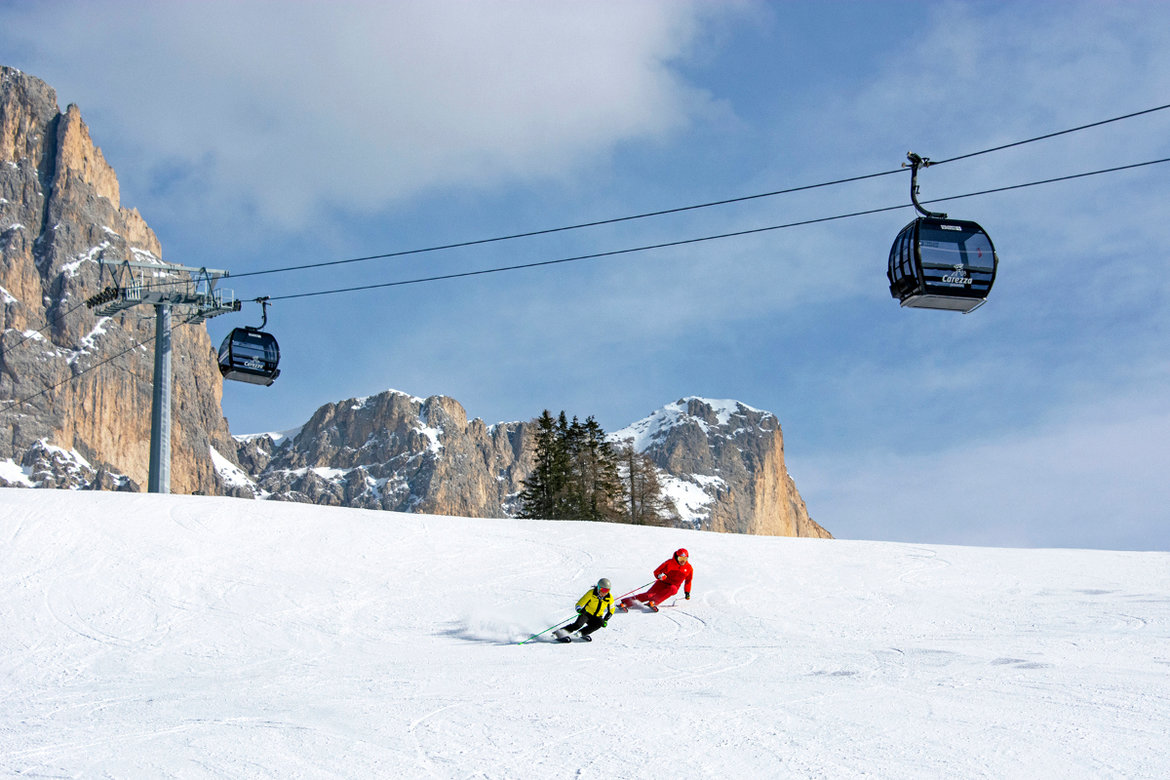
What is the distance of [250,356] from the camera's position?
25578mm

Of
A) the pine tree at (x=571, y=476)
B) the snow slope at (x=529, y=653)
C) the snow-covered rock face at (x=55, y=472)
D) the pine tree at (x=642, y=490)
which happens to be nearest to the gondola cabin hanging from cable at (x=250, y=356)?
the snow slope at (x=529, y=653)

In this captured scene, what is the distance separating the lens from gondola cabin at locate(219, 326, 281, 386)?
25.3 m

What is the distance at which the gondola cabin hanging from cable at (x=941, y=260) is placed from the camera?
14453mm

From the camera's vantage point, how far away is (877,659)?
1205 cm

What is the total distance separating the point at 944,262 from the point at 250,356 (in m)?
17.8

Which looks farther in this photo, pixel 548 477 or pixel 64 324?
pixel 64 324

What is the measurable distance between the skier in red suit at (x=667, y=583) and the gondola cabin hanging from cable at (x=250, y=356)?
1364cm

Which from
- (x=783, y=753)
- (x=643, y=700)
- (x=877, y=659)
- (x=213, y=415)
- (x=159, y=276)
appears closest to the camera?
(x=783, y=753)

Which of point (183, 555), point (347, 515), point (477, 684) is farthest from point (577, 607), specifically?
point (347, 515)

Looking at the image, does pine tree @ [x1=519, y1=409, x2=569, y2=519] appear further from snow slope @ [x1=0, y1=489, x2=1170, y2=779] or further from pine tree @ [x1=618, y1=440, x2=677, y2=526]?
snow slope @ [x1=0, y1=489, x2=1170, y2=779]

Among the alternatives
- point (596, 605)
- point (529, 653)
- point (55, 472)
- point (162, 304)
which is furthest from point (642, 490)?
point (55, 472)

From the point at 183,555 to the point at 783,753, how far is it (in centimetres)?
1418

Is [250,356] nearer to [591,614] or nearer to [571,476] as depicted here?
[591,614]

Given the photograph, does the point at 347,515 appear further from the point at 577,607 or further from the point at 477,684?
the point at 477,684
